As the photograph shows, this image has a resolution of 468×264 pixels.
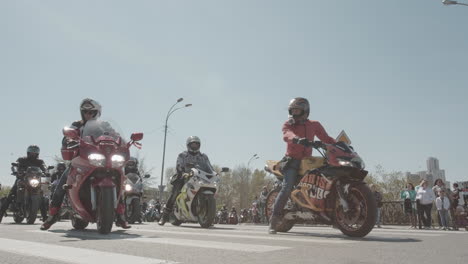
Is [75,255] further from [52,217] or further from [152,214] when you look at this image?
[152,214]

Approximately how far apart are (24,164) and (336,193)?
945cm

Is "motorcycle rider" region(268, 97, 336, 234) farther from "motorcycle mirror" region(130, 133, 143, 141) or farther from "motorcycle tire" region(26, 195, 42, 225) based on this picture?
"motorcycle tire" region(26, 195, 42, 225)

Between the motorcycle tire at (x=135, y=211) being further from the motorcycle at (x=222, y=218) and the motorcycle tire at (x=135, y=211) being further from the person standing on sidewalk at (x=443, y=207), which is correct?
the motorcycle at (x=222, y=218)

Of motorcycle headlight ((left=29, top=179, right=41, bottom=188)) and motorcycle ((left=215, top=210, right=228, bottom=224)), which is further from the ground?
motorcycle headlight ((left=29, top=179, right=41, bottom=188))

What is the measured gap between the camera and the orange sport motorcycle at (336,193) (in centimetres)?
578

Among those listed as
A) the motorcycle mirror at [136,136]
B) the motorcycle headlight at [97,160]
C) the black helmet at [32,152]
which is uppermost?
the black helmet at [32,152]

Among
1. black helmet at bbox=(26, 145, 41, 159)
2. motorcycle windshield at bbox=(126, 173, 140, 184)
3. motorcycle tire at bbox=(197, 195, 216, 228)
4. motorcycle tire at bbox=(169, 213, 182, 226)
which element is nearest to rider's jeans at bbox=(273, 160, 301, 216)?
motorcycle tire at bbox=(197, 195, 216, 228)

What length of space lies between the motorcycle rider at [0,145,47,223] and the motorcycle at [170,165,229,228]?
14.9 feet

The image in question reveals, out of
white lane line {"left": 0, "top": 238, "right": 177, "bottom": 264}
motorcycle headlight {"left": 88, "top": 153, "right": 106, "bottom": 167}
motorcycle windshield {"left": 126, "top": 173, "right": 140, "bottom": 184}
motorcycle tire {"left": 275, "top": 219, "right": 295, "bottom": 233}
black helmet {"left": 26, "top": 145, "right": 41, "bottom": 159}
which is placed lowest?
white lane line {"left": 0, "top": 238, "right": 177, "bottom": 264}

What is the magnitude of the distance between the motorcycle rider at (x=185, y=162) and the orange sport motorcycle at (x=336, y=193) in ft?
14.0

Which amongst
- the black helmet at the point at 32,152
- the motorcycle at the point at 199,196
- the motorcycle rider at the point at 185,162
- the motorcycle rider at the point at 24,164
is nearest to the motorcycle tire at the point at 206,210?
the motorcycle at the point at 199,196

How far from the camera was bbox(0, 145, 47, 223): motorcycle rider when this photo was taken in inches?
474

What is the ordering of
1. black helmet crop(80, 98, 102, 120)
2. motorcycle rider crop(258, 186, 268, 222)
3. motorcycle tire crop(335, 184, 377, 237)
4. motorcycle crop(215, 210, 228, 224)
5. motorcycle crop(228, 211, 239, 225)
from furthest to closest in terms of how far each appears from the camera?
motorcycle crop(215, 210, 228, 224) < motorcycle crop(228, 211, 239, 225) < motorcycle rider crop(258, 186, 268, 222) < black helmet crop(80, 98, 102, 120) < motorcycle tire crop(335, 184, 377, 237)

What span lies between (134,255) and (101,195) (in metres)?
2.58
